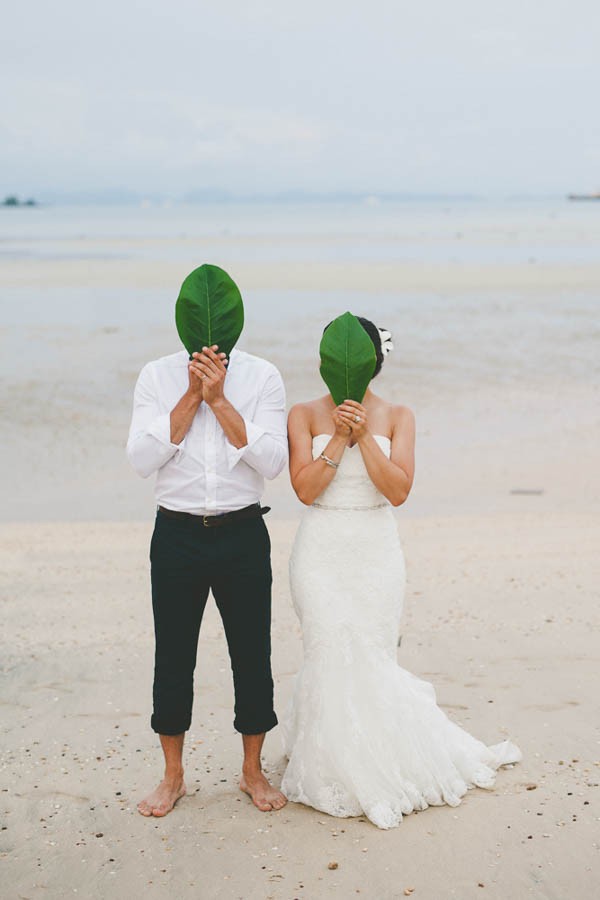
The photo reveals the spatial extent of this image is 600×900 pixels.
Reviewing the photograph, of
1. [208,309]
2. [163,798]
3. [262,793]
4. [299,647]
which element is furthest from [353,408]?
[299,647]

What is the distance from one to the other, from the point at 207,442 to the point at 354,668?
1.07 metres

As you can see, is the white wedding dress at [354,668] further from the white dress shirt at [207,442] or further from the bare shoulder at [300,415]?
the white dress shirt at [207,442]

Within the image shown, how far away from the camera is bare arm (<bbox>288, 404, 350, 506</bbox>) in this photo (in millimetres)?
4418

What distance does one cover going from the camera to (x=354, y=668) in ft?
14.9

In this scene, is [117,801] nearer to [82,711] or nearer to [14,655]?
[82,711]

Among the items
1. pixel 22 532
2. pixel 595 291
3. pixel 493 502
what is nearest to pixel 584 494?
pixel 493 502

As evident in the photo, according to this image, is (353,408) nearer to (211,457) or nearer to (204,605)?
(211,457)

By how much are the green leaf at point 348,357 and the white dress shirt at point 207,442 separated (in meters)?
0.22

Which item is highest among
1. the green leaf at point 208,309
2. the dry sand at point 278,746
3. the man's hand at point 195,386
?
the green leaf at point 208,309

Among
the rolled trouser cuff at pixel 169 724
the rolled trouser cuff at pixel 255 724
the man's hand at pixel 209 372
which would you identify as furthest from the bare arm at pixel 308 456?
the rolled trouser cuff at pixel 169 724

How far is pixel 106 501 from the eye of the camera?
11234 mm

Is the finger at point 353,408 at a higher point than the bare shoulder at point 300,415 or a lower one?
higher

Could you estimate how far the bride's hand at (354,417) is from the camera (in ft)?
14.4

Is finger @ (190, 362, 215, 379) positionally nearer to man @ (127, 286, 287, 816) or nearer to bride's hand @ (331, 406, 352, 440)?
man @ (127, 286, 287, 816)
